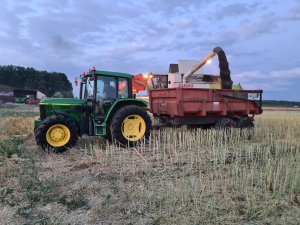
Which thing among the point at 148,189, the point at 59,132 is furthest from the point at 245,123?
the point at 148,189

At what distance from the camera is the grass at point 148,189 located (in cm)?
427

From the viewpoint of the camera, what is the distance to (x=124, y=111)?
350 inches

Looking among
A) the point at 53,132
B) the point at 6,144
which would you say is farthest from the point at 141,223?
the point at 6,144

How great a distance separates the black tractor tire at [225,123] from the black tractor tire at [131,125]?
2.87 metres

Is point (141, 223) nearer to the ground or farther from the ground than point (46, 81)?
nearer to the ground

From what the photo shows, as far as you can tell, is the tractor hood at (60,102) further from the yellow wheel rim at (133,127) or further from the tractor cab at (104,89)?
the yellow wheel rim at (133,127)

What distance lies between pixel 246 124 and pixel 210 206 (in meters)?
7.75

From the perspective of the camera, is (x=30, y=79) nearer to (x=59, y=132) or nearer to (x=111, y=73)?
(x=111, y=73)

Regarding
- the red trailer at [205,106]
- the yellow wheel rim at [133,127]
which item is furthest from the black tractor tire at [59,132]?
the red trailer at [205,106]

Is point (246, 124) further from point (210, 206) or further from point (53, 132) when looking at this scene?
point (210, 206)

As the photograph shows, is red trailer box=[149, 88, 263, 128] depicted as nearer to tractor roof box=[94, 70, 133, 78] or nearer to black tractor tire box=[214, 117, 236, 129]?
black tractor tire box=[214, 117, 236, 129]

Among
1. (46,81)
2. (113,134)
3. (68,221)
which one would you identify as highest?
(46,81)

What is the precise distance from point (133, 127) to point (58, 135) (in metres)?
1.88

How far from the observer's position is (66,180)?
19.3 ft
